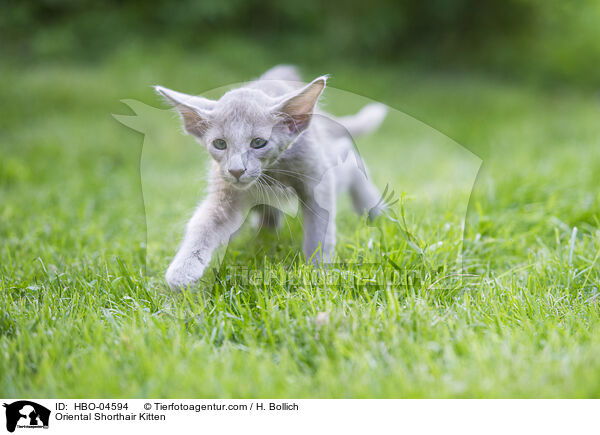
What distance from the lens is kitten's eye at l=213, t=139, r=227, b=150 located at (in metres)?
1.80

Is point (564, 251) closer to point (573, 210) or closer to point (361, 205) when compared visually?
point (573, 210)

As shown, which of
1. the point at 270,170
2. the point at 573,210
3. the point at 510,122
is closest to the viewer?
the point at 270,170

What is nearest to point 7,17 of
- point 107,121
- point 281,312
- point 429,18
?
point 107,121

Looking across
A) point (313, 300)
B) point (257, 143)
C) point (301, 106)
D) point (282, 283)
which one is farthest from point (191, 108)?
point (313, 300)

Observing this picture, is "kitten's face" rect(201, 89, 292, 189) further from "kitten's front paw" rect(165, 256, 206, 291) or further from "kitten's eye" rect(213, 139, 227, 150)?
"kitten's front paw" rect(165, 256, 206, 291)

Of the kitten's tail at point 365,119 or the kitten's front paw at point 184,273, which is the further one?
the kitten's tail at point 365,119

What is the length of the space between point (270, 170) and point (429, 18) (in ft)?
22.2

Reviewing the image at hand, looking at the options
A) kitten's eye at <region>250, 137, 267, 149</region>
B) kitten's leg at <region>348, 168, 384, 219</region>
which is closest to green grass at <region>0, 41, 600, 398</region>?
kitten's leg at <region>348, 168, 384, 219</region>

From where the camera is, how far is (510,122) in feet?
18.5

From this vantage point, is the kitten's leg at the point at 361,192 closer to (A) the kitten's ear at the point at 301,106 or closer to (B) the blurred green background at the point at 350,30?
(A) the kitten's ear at the point at 301,106

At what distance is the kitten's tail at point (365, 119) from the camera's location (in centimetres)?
278

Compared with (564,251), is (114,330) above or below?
below
